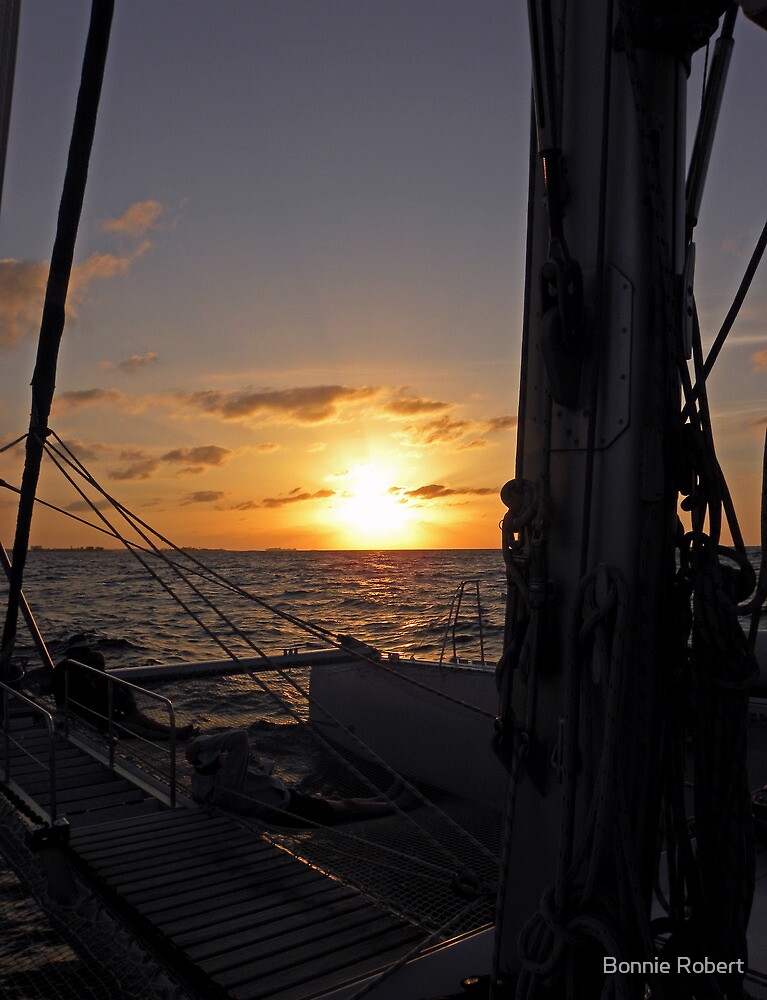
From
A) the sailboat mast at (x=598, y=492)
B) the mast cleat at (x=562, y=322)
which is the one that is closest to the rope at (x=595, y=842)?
the sailboat mast at (x=598, y=492)

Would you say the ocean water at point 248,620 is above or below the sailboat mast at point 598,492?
below

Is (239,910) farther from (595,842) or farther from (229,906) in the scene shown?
(595,842)

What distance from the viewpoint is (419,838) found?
8.38 meters

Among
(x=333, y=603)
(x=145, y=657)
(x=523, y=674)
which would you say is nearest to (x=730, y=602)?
(x=523, y=674)

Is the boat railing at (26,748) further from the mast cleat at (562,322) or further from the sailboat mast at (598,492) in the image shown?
the mast cleat at (562,322)

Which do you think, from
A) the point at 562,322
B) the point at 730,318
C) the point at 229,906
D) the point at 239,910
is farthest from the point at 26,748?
the point at 730,318

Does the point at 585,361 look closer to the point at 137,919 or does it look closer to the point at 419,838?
the point at 137,919

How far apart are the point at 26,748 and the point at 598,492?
9.01m

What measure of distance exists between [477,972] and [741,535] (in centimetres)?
274

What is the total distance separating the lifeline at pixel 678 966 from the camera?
7.97ft

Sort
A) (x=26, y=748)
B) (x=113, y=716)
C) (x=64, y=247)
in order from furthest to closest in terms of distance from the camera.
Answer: (x=26, y=748)
(x=113, y=716)
(x=64, y=247)

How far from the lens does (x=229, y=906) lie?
→ 5082 mm

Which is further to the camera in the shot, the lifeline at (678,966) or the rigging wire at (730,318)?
the rigging wire at (730,318)

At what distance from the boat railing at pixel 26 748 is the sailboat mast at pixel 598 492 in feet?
15.6
